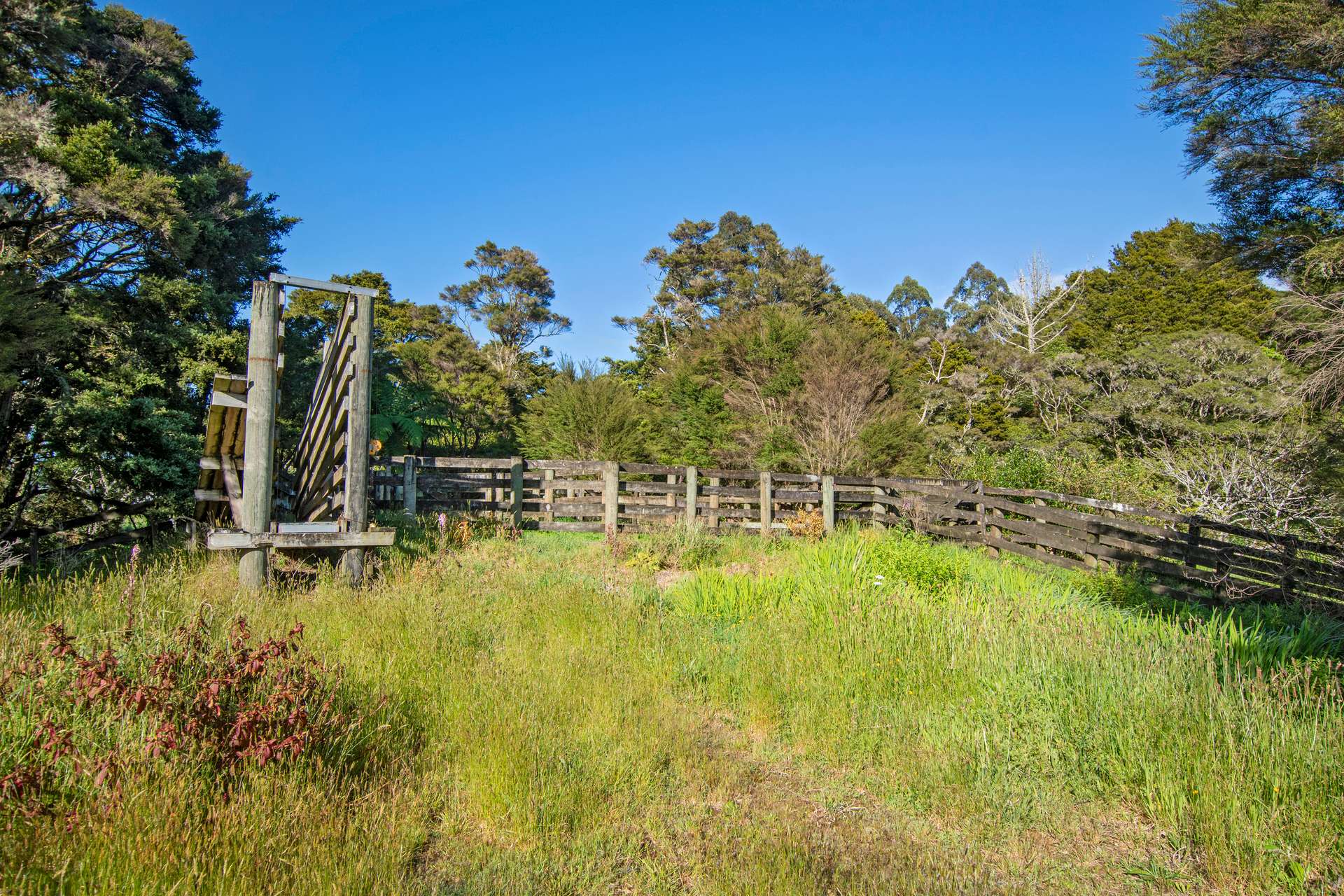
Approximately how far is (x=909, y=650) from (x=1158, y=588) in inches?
216

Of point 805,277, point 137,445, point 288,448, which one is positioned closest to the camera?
point 137,445

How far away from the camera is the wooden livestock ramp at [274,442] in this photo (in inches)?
195

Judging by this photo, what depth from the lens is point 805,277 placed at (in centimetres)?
3231

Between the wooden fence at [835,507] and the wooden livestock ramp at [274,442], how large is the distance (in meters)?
4.37

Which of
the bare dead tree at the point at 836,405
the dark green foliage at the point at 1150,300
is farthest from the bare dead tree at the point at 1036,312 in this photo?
the bare dead tree at the point at 836,405

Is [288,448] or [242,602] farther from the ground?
[288,448]

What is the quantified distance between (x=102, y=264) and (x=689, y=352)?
1498cm

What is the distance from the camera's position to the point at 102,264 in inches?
398

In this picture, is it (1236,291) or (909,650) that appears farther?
(1236,291)

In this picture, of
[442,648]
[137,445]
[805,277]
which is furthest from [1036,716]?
[805,277]

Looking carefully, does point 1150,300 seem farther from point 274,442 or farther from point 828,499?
point 274,442

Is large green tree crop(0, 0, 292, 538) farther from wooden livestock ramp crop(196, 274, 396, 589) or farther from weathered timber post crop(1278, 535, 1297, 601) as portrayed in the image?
weathered timber post crop(1278, 535, 1297, 601)

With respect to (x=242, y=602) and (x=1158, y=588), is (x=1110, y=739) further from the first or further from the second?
(x=1158, y=588)

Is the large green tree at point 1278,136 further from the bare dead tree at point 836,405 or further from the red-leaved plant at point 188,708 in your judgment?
the red-leaved plant at point 188,708
